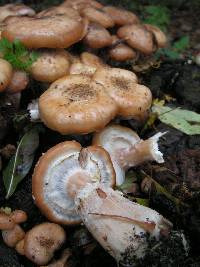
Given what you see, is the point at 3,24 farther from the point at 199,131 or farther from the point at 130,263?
the point at 130,263

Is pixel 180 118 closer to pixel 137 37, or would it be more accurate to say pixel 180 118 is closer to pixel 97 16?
pixel 137 37

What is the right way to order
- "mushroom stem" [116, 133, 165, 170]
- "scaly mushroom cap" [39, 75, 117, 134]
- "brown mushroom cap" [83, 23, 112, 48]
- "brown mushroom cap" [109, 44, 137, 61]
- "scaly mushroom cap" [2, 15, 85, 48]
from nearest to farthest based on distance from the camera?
"scaly mushroom cap" [39, 75, 117, 134] < "mushroom stem" [116, 133, 165, 170] < "scaly mushroom cap" [2, 15, 85, 48] < "brown mushroom cap" [83, 23, 112, 48] < "brown mushroom cap" [109, 44, 137, 61]

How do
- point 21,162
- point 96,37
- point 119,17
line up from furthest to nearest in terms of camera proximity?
1. point 119,17
2. point 96,37
3. point 21,162

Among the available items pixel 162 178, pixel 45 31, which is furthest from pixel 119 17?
pixel 162 178

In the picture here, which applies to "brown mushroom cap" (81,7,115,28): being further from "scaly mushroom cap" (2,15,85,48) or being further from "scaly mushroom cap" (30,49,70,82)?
"scaly mushroom cap" (30,49,70,82)

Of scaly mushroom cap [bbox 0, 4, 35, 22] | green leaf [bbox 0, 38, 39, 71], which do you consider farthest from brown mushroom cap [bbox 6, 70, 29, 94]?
scaly mushroom cap [bbox 0, 4, 35, 22]

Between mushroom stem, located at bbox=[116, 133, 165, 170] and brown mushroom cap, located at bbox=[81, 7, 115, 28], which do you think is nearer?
mushroom stem, located at bbox=[116, 133, 165, 170]
